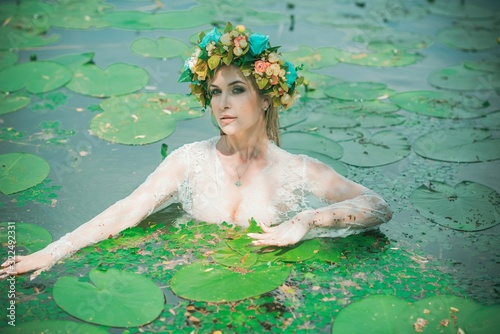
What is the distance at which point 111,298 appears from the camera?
3242 mm

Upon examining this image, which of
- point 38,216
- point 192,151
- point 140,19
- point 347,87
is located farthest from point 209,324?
point 140,19

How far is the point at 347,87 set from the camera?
6219mm

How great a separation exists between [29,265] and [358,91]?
3.76 metres

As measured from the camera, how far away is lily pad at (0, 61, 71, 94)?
234 inches

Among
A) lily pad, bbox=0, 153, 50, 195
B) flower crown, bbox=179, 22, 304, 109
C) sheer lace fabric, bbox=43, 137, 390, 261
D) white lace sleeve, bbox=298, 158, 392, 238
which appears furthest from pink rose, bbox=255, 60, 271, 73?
lily pad, bbox=0, 153, 50, 195

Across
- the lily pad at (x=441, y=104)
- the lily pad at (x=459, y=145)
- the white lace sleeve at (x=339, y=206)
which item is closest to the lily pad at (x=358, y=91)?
the lily pad at (x=441, y=104)

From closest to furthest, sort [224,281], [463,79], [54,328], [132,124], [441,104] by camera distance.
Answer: [54,328] → [224,281] → [132,124] → [441,104] → [463,79]

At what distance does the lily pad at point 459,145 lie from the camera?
5.00m

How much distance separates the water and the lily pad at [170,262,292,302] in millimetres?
970

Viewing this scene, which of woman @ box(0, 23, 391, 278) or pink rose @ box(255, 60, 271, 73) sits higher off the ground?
pink rose @ box(255, 60, 271, 73)

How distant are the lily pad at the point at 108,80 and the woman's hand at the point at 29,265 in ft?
8.74

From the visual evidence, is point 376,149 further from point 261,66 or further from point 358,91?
point 261,66

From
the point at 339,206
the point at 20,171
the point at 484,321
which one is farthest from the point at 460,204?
the point at 20,171

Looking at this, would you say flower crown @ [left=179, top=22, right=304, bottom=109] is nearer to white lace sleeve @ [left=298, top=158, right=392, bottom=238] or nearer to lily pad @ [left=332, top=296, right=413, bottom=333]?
white lace sleeve @ [left=298, top=158, right=392, bottom=238]
